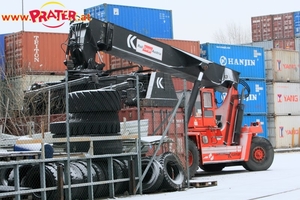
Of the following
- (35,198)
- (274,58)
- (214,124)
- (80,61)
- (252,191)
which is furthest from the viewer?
(274,58)

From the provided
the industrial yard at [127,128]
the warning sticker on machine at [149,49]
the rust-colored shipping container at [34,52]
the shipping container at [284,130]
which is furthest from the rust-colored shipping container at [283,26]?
the warning sticker on machine at [149,49]

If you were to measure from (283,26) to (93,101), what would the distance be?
1809 inches

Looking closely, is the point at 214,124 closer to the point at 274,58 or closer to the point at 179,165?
the point at 179,165

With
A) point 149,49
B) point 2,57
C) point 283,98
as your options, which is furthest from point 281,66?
point 149,49

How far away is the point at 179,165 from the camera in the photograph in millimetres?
15648

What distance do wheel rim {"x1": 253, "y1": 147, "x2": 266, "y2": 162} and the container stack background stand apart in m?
10.1

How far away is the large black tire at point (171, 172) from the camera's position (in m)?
15.0

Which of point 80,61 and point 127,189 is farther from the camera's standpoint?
point 80,61

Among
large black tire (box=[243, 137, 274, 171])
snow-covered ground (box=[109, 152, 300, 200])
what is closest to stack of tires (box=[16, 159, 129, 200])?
snow-covered ground (box=[109, 152, 300, 200])

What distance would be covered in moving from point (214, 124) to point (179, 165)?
4995mm

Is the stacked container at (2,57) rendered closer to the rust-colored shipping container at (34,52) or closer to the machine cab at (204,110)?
the rust-colored shipping container at (34,52)

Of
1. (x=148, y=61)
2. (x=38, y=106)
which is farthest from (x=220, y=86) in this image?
(x=38, y=106)

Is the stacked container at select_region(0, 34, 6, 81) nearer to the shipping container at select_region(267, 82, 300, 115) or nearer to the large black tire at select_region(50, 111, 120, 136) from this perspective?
the large black tire at select_region(50, 111, 120, 136)

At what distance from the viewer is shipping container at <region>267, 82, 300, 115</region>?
40625mm
